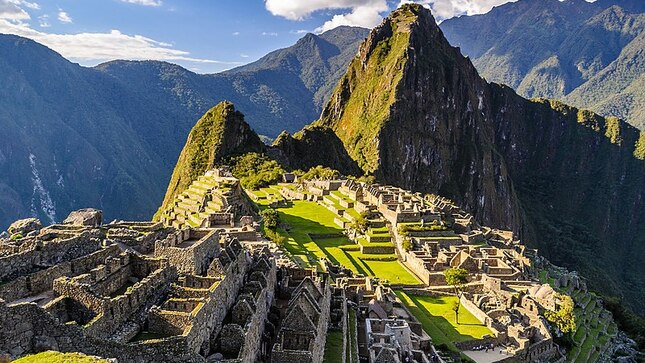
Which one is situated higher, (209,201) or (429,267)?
(209,201)

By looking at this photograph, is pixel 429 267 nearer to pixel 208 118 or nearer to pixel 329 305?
pixel 329 305

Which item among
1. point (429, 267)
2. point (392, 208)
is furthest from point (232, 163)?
point (429, 267)

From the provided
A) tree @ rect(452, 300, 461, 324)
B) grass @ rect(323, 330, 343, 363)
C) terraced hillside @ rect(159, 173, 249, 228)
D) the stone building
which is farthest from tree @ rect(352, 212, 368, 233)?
the stone building

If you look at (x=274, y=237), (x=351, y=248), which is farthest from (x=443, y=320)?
(x=351, y=248)

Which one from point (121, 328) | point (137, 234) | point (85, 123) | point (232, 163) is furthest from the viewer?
point (85, 123)

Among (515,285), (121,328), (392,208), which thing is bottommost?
(515,285)

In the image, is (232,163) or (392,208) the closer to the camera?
(392,208)

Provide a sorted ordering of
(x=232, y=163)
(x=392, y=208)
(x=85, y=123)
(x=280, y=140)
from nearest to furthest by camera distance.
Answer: (x=392, y=208) < (x=232, y=163) < (x=280, y=140) < (x=85, y=123)
